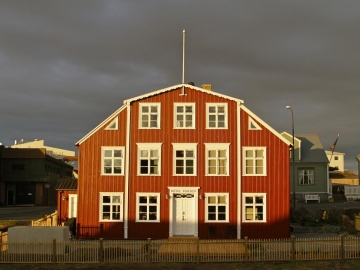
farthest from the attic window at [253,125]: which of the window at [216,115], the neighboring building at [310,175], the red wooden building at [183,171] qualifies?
the neighboring building at [310,175]

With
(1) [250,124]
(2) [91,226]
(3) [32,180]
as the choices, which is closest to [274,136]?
(1) [250,124]

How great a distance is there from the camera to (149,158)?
1153 inches

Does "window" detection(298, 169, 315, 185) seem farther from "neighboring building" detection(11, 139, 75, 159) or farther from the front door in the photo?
"neighboring building" detection(11, 139, 75, 159)

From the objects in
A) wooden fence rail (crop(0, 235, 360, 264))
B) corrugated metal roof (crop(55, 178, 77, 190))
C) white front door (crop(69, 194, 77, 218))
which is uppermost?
corrugated metal roof (crop(55, 178, 77, 190))

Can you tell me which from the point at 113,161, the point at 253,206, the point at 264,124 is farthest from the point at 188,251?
the point at 264,124

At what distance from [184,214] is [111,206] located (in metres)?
4.53

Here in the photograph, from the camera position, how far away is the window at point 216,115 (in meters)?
29.5

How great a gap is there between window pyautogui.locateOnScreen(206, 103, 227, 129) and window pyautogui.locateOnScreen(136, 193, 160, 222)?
5.53 metres

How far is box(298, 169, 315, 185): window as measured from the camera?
184 ft

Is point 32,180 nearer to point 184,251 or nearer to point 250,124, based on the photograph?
point 250,124

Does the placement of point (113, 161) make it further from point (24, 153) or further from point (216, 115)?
point (24, 153)

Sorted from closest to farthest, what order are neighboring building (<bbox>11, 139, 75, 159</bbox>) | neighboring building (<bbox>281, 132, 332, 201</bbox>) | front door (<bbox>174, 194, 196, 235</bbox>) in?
front door (<bbox>174, 194, 196, 235</bbox>) < neighboring building (<bbox>281, 132, 332, 201</bbox>) < neighboring building (<bbox>11, 139, 75, 159</bbox>)

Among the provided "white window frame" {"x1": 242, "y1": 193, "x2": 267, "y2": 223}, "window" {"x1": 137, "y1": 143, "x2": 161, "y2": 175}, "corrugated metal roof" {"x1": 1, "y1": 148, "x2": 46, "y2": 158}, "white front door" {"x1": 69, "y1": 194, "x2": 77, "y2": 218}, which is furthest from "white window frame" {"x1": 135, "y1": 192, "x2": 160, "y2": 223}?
"corrugated metal roof" {"x1": 1, "y1": 148, "x2": 46, "y2": 158}

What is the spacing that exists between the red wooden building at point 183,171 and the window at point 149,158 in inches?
2.4
